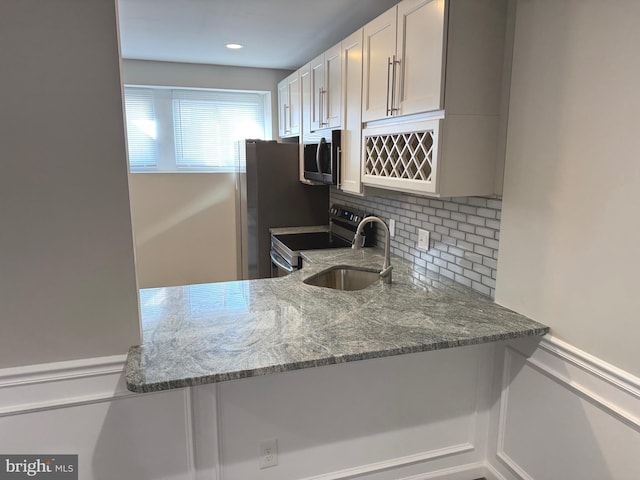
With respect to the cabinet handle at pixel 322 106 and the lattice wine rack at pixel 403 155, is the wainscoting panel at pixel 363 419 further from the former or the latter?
the cabinet handle at pixel 322 106

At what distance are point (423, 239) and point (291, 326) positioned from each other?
3.72 ft

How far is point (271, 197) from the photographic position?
11.7ft

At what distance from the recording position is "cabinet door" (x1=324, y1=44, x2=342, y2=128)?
2.64 m

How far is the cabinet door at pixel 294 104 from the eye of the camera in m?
3.46

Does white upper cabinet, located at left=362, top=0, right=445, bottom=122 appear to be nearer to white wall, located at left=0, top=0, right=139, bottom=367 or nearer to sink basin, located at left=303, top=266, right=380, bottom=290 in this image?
sink basin, located at left=303, top=266, right=380, bottom=290

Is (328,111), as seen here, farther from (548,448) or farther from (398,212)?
(548,448)

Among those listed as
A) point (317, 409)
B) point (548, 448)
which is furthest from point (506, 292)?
point (317, 409)

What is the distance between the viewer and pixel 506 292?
6.06 feet

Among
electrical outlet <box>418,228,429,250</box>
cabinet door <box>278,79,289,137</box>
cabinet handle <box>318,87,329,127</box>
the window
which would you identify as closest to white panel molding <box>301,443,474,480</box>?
electrical outlet <box>418,228,429,250</box>

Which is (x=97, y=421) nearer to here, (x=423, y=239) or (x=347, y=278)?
(x=347, y=278)

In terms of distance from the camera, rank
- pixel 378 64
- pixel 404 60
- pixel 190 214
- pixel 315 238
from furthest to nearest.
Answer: pixel 190 214, pixel 315 238, pixel 378 64, pixel 404 60

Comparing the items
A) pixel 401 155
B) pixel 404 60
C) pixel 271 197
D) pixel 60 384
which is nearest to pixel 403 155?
pixel 401 155

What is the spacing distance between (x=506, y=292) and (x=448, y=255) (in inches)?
18.1

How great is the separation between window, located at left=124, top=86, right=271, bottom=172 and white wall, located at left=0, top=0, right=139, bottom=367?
302 centimetres
